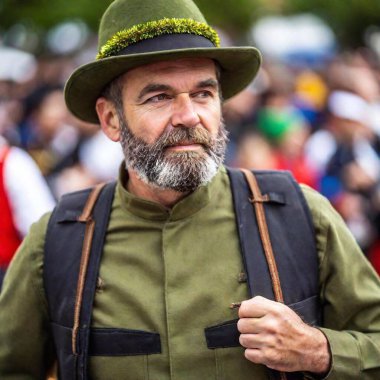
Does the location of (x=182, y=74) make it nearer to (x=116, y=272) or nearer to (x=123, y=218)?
(x=123, y=218)

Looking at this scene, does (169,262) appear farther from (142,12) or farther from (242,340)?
(142,12)

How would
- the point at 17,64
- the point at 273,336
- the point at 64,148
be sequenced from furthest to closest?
1. the point at 17,64
2. the point at 64,148
3. the point at 273,336

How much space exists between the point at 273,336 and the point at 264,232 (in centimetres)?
47

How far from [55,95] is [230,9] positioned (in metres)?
14.4

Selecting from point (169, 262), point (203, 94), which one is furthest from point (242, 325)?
point (203, 94)

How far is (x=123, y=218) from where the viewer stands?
3.17m

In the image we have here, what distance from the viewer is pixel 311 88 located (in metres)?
→ 12.6

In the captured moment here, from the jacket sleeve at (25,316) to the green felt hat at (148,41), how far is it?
73 cm

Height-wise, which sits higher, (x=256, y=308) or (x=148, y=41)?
(x=148, y=41)

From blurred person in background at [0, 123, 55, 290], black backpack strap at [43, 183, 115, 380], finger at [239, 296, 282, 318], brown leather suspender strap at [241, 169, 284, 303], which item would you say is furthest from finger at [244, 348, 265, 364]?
blurred person in background at [0, 123, 55, 290]

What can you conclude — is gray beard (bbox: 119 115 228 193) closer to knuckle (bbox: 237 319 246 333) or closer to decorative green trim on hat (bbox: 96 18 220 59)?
decorative green trim on hat (bbox: 96 18 220 59)

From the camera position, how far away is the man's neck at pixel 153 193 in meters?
3.18

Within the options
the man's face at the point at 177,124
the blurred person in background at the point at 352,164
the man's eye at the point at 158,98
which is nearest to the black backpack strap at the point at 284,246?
the man's face at the point at 177,124

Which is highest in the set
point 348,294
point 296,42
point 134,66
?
point 296,42
